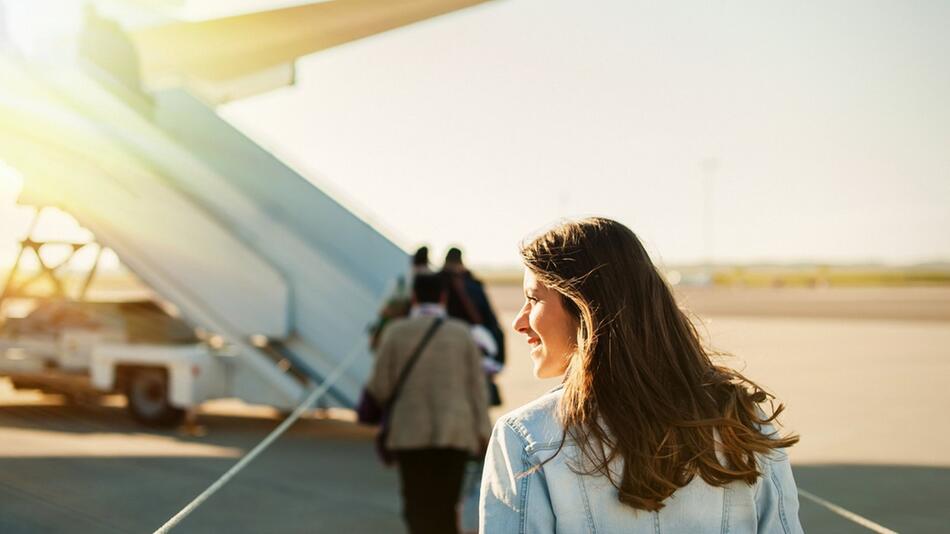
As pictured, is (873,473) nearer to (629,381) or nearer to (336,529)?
(336,529)

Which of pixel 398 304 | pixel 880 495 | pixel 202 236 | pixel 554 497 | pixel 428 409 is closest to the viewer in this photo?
pixel 554 497

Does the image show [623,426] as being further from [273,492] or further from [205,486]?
[205,486]

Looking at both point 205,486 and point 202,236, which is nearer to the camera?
point 205,486

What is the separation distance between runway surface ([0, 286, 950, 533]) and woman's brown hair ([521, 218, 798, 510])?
0.85 m

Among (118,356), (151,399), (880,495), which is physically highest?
(118,356)

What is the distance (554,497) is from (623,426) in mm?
183

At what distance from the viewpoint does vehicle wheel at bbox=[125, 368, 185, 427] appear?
10008mm

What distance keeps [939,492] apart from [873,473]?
0.76 meters

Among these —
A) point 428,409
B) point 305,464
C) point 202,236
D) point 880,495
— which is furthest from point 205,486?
point 880,495

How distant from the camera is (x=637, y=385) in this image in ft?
5.85

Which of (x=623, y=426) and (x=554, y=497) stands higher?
(x=623, y=426)

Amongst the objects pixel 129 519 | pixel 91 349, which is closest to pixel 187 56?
pixel 91 349

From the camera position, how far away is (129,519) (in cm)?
618

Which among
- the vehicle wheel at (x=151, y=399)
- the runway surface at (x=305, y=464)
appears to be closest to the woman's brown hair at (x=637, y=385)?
the runway surface at (x=305, y=464)
